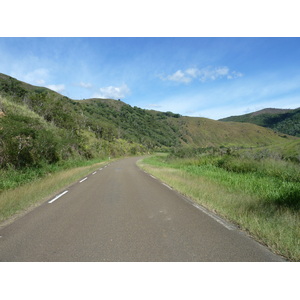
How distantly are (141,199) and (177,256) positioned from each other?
182 inches

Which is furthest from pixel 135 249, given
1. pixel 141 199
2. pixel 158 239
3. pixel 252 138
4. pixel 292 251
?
pixel 252 138

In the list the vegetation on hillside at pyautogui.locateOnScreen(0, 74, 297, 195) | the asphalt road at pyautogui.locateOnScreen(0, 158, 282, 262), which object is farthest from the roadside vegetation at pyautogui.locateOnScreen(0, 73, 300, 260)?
the asphalt road at pyautogui.locateOnScreen(0, 158, 282, 262)

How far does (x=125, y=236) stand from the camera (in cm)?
425

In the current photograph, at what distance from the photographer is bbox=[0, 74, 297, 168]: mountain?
1541 cm

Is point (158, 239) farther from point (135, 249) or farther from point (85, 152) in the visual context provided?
point (85, 152)

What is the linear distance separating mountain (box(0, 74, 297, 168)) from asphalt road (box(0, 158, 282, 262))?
10.5 metres

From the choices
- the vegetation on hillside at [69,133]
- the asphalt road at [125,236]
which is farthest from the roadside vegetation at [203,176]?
the asphalt road at [125,236]

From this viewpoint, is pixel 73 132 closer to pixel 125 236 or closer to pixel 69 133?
pixel 69 133

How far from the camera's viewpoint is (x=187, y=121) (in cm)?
17012

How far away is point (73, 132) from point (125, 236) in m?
35.9

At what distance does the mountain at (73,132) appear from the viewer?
15414 mm

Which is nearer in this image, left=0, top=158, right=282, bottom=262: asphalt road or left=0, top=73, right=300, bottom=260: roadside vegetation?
left=0, top=158, right=282, bottom=262: asphalt road

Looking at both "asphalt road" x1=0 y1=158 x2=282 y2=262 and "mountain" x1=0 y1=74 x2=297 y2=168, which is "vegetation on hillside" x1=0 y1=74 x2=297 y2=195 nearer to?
"mountain" x1=0 y1=74 x2=297 y2=168

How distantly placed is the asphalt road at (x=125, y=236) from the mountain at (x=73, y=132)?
1046cm
